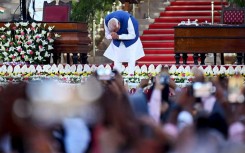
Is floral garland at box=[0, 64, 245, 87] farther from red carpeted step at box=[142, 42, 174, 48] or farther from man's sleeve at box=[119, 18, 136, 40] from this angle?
red carpeted step at box=[142, 42, 174, 48]

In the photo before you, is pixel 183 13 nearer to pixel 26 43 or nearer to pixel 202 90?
pixel 26 43

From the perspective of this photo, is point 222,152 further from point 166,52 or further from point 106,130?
point 166,52

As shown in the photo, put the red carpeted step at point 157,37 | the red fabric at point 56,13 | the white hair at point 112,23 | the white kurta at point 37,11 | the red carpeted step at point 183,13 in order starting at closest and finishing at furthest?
1. the white hair at point 112,23
2. the red fabric at point 56,13
3. the white kurta at point 37,11
4. the red carpeted step at point 157,37
5. the red carpeted step at point 183,13

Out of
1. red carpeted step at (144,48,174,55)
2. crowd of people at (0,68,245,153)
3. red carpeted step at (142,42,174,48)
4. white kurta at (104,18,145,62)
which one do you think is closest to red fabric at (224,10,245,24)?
red carpeted step at (144,48,174,55)

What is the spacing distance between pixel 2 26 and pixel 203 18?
8.36 meters

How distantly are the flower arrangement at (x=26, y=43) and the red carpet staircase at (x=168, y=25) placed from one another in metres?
5.20

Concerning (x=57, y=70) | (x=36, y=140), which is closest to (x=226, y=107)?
(x=36, y=140)

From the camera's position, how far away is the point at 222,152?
4.95m

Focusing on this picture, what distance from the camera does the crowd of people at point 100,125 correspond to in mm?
5000

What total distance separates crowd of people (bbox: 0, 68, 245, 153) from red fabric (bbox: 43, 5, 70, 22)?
13.6 meters

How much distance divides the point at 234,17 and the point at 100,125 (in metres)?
15.5

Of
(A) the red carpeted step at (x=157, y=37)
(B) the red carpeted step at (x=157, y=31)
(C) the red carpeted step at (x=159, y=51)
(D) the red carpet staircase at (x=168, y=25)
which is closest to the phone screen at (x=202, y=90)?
(D) the red carpet staircase at (x=168, y=25)

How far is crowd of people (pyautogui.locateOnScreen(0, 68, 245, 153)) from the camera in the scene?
5000 mm

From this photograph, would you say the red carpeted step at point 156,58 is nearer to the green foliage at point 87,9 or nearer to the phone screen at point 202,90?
the green foliage at point 87,9
